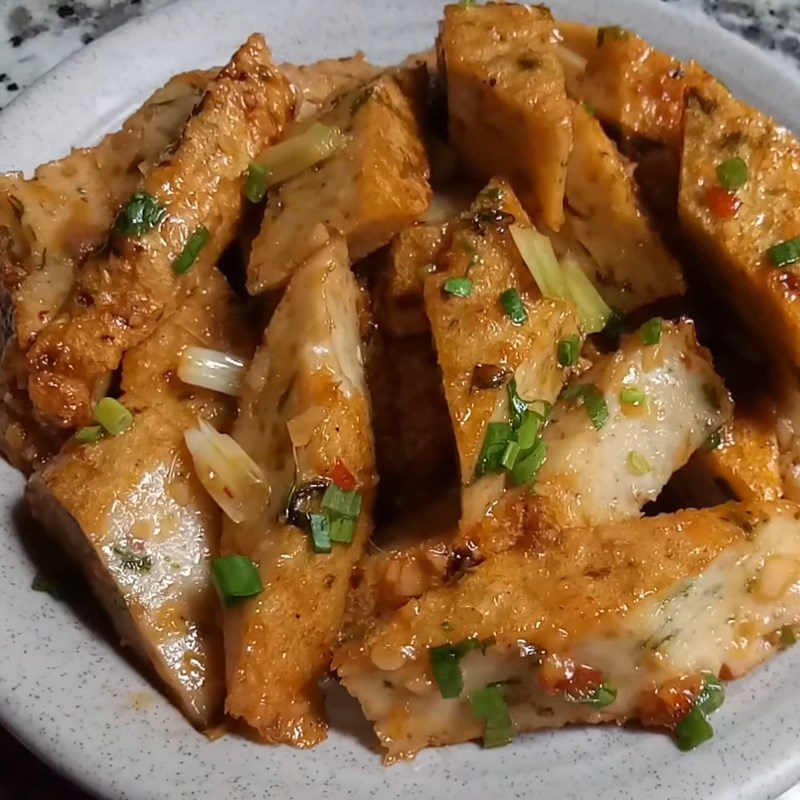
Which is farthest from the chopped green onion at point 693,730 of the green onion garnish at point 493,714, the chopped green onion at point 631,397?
the chopped green onion at point 631,397

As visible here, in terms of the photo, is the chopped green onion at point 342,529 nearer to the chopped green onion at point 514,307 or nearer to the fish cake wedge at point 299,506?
the fish cake wedge at point 299,506

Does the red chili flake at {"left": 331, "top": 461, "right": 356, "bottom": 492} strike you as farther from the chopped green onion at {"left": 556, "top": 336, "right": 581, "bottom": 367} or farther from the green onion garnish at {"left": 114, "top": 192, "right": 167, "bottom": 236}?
the green onion garnish at {"left": 114, "top": 192, "right": 167, "bottom": 236}

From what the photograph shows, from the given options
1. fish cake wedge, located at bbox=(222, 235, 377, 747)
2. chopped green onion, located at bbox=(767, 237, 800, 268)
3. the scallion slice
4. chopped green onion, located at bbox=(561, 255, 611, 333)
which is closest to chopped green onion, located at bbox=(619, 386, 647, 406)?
chopped green onion, located at bbox=(561, 255, 611, 333)

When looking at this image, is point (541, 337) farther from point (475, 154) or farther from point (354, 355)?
point (475, 154)

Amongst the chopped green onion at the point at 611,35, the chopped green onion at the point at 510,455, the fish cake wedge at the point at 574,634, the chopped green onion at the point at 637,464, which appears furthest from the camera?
the chopped green onion at the point at 611,35

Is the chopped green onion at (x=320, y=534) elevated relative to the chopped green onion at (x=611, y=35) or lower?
lower

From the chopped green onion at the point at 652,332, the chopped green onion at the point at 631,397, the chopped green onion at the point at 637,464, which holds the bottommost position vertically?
the chopped green onion at the point at 637,464
